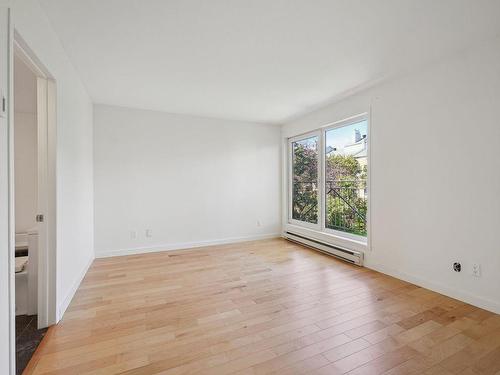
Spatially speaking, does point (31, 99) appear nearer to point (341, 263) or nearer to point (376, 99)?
point (376, 99)

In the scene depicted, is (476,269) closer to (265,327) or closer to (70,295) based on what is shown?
(265,327)

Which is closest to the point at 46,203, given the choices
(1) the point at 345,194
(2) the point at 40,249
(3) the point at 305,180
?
(2) the point at 40,249

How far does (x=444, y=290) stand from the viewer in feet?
8.55

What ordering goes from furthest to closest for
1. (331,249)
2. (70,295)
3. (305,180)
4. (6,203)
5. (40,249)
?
1. (305,180)
2. (331,249)
3. (70,295)
4. (40,249)
5. (6,203)

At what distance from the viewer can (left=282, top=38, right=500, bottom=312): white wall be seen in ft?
7.51

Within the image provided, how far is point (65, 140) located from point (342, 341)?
9.70 ft

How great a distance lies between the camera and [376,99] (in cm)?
331

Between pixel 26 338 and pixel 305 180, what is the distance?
432cm

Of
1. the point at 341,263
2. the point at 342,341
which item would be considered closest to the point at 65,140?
the point at 342,341

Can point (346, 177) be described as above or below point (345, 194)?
above

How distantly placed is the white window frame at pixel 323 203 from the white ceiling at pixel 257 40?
73 cm

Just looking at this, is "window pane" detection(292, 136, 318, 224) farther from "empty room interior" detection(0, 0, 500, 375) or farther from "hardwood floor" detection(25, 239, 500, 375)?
"hardwood floor" detection(25, 239, 500, 375)

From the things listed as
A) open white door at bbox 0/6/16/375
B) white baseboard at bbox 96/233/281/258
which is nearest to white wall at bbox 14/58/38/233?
white baseboard at bbox 96/233/281/258

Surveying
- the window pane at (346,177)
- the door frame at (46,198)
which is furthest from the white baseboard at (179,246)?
the door frame at (46,198)
